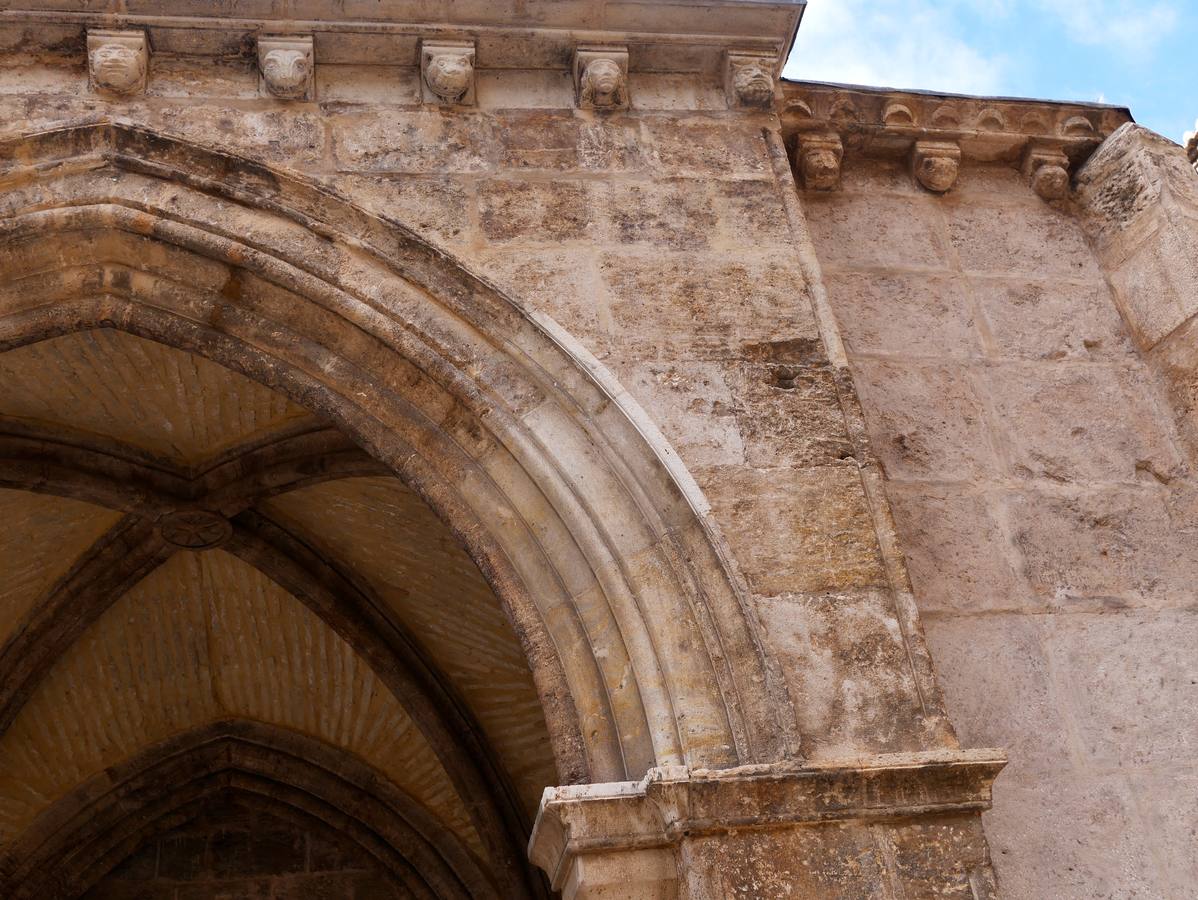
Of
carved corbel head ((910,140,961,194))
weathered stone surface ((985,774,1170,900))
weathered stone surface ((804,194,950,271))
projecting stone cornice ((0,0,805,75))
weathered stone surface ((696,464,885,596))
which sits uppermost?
projecting stone cornice ((0,0,805,75))

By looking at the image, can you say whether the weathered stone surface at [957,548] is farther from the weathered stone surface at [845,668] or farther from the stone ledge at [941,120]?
the stone ledge at [941,120]

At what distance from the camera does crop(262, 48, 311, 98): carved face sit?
3.44m

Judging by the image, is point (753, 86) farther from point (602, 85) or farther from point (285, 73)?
point (285, 73)

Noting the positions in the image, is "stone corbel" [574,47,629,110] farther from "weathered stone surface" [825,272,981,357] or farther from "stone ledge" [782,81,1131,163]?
"weathered stone surface" [825,272,981,357]

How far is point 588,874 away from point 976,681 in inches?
42.1

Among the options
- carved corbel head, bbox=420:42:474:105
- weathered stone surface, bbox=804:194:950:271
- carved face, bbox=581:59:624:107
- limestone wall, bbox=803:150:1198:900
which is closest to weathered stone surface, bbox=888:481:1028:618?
limestone wall, bbox=803:150:1198:900

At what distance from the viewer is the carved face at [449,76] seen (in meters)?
3.51

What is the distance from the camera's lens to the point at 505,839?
556cm

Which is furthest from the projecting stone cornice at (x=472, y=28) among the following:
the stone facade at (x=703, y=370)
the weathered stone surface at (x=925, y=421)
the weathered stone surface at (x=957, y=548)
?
the weathered stone surface at (x=957, y=548)

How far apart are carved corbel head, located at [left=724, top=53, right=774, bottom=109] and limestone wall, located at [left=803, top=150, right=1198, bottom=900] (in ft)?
1.26

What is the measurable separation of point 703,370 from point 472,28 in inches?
49.2

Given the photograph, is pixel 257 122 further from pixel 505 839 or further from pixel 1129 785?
pixel 505 839

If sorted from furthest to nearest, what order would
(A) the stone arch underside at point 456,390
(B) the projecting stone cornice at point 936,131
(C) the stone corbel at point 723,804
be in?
(B) the projecting stone cornice at point 936,131 → (A) the stone arch underside at point 456,390 → (C) the stone corbel at point 723,804

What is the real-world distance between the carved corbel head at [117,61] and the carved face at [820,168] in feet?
6.23
